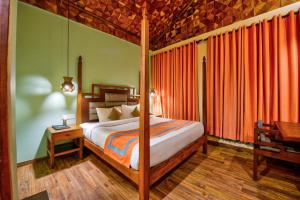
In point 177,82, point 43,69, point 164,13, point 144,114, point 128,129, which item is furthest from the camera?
point 177,82

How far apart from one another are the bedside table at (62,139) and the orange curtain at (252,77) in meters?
3.16

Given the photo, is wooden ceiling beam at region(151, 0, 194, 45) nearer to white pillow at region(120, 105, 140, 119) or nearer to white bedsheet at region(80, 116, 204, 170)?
white pillow at region(120, 105, 140, 119)

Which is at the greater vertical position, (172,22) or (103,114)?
(172,22)

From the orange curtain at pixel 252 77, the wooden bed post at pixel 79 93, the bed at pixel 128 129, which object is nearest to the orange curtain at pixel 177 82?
the orange curtain at pixel 252 77

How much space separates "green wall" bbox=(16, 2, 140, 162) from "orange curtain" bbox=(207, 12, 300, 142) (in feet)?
10.4

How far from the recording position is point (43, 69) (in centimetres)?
258

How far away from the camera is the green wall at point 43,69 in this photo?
2365 mm

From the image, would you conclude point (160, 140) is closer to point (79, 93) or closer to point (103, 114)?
point (103, 114)

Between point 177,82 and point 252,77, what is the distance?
1935mm

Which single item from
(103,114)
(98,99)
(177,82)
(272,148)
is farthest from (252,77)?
(98,99)

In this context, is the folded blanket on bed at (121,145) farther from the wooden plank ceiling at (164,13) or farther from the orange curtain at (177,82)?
the wooden plank ceiling at (164,13)

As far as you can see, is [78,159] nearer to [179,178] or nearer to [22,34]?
[179,178]

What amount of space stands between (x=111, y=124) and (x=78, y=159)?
3.08ft

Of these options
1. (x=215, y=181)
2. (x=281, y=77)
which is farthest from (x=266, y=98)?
(x=215, y=181)
